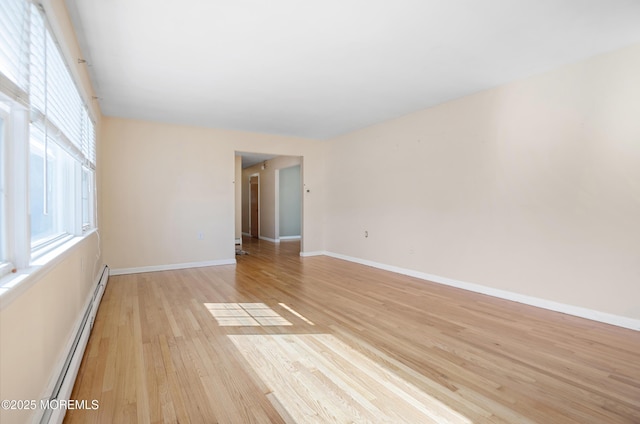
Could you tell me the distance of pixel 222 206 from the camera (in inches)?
225

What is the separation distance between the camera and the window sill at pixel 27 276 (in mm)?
1105

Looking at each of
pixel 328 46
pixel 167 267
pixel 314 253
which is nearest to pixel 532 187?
pixel 328 46

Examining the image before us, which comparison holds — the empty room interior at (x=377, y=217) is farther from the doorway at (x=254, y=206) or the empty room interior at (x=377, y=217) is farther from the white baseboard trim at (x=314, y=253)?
the doorway at (x=254, y=206)

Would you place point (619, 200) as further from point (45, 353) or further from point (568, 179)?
point (45, 353)

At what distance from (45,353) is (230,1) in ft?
7.92

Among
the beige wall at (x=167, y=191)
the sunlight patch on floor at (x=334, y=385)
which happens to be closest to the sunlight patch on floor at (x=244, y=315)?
the sunlight patch on floor at (x=334, y=385)

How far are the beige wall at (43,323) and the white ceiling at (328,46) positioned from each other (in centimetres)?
61

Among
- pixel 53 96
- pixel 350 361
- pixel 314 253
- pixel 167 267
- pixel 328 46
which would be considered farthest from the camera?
pixel 314 253

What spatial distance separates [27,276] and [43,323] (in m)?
0.42

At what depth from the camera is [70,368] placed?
1837 mm

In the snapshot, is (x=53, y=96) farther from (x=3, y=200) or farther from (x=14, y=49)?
(x=3, y=200)

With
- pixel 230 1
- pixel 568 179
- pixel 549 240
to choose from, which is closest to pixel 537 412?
pixel 549 240

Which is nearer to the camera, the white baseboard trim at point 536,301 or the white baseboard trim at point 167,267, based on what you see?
the white baseboard trim at point 536,301

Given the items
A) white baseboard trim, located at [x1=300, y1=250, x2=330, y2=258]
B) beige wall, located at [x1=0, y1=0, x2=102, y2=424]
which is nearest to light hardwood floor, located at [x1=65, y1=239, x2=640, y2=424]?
beige wall, located at [x1=0, y1=0, x2=102, y2=424]
